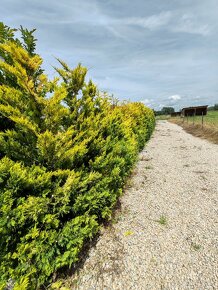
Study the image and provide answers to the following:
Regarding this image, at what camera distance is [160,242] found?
3137 mm

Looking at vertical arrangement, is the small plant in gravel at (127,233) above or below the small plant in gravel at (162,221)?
above

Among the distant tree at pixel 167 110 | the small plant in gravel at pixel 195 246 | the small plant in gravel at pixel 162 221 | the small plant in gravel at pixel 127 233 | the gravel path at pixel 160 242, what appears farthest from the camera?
the distant tree at pixel 167 110

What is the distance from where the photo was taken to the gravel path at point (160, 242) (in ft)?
8.17

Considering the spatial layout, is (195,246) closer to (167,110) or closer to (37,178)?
(37,178)

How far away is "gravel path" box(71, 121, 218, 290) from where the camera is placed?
2490 mm

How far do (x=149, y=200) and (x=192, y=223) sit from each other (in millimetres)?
1172

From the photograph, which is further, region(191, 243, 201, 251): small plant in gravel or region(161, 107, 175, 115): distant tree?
region(161, 107, 175, 115): distant tree

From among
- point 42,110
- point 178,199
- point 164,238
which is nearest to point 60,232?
point 42,110

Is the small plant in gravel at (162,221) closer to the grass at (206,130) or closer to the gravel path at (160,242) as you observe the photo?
the gravel path at (160,242)

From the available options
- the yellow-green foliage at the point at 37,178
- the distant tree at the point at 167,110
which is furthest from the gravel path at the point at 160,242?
the distant tree at the point at 167,110

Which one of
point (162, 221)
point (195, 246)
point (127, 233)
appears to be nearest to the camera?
point (195, 246)

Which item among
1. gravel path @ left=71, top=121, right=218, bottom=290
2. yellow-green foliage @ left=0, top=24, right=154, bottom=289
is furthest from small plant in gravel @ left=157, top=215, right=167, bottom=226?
yellow-green foliage @ left=0, top=24, right=154, bottom=289

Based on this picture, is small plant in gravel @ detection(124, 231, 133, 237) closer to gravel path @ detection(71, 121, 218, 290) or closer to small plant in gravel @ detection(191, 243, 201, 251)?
gravel path @ detection(71, 121, 218, 290)

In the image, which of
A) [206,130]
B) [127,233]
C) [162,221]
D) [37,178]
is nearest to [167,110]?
[206,130]
